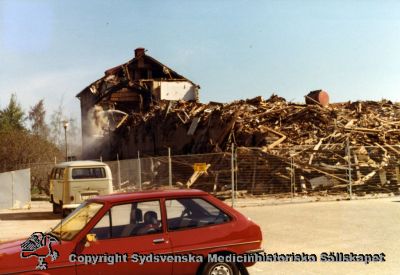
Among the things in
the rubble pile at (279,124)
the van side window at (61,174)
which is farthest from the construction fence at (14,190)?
the rubble pile at (279,124)

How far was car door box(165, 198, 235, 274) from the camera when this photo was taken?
6.19m

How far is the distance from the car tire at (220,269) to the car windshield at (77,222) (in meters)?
1.61

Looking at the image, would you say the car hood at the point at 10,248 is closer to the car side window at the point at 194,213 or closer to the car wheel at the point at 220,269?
the car side window at the point at 194,213

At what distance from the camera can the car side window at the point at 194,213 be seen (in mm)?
6453

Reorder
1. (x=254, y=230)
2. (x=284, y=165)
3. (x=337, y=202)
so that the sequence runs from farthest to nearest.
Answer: (x=284, y=165), (x=337, y=202), (x=254, y=230)

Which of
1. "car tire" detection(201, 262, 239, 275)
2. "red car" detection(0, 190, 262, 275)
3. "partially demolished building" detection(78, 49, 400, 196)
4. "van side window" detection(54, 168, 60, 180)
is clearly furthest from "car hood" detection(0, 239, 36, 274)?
"partially demolished building" detection(78, 49, 400, 196)

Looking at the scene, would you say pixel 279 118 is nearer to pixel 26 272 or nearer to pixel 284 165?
pixel 284 165

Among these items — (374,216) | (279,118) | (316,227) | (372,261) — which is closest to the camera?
(372,261)

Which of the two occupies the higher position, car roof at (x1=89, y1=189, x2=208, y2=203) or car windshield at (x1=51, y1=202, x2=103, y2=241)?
car roof at (x1=89, y1=189, x2=208, y2=203)

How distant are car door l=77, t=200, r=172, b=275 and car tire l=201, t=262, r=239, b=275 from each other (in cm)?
49

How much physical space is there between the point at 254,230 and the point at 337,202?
12.6 metres

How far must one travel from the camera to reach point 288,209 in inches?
659

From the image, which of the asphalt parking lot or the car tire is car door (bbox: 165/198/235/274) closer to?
the car tire

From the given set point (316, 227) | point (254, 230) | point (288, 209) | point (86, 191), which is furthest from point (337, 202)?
point (254, 230)
